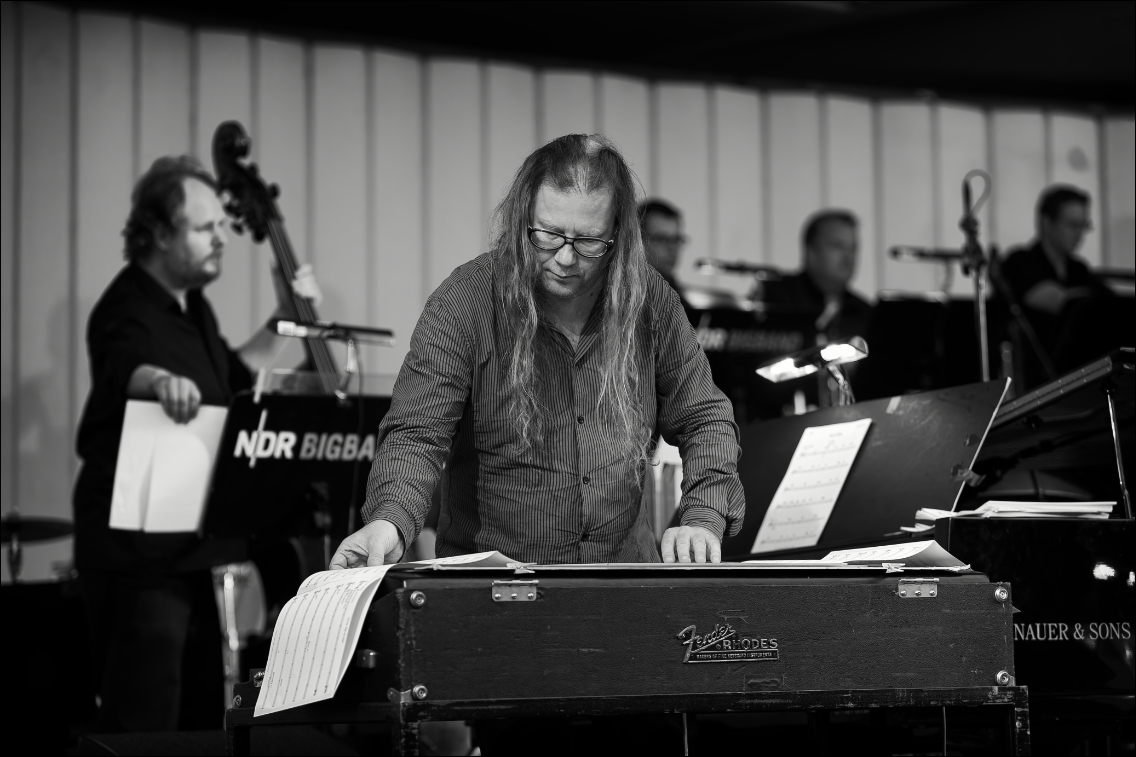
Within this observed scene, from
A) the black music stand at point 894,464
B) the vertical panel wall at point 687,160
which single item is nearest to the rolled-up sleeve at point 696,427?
the black music stand at point 894,464

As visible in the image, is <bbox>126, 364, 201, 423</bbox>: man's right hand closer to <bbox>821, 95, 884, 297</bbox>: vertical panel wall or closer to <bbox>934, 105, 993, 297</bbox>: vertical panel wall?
<bbox>821, 95, 884, 297</bbox>: vertical panel wall

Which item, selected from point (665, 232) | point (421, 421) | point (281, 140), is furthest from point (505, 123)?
point (421, 421)

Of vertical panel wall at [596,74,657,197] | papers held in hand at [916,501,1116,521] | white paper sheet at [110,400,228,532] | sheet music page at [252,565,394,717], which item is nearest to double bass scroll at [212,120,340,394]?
white paper sheet at [110,400,228,532]

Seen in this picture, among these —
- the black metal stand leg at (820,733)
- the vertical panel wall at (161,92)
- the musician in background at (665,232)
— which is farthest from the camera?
the vertical panel wall at (161,92)

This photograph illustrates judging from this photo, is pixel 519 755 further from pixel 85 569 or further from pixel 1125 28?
pixel 1125 28

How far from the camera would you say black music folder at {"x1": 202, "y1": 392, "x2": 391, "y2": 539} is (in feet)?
11.5

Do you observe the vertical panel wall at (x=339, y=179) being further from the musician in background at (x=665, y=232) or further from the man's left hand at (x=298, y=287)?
the man's left hand at (x=298, y=287)

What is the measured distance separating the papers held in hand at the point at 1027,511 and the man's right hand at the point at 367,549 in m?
1.16

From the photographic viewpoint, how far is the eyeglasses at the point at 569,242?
7.69 feet

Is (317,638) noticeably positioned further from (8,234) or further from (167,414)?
(8,234)

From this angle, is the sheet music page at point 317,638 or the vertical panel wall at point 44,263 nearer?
the sheet music page at point 317,638

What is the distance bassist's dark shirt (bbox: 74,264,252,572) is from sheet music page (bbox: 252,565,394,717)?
1.82m

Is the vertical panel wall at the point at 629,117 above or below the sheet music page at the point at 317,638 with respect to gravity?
above

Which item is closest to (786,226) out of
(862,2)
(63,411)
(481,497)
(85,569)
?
(862,2)
